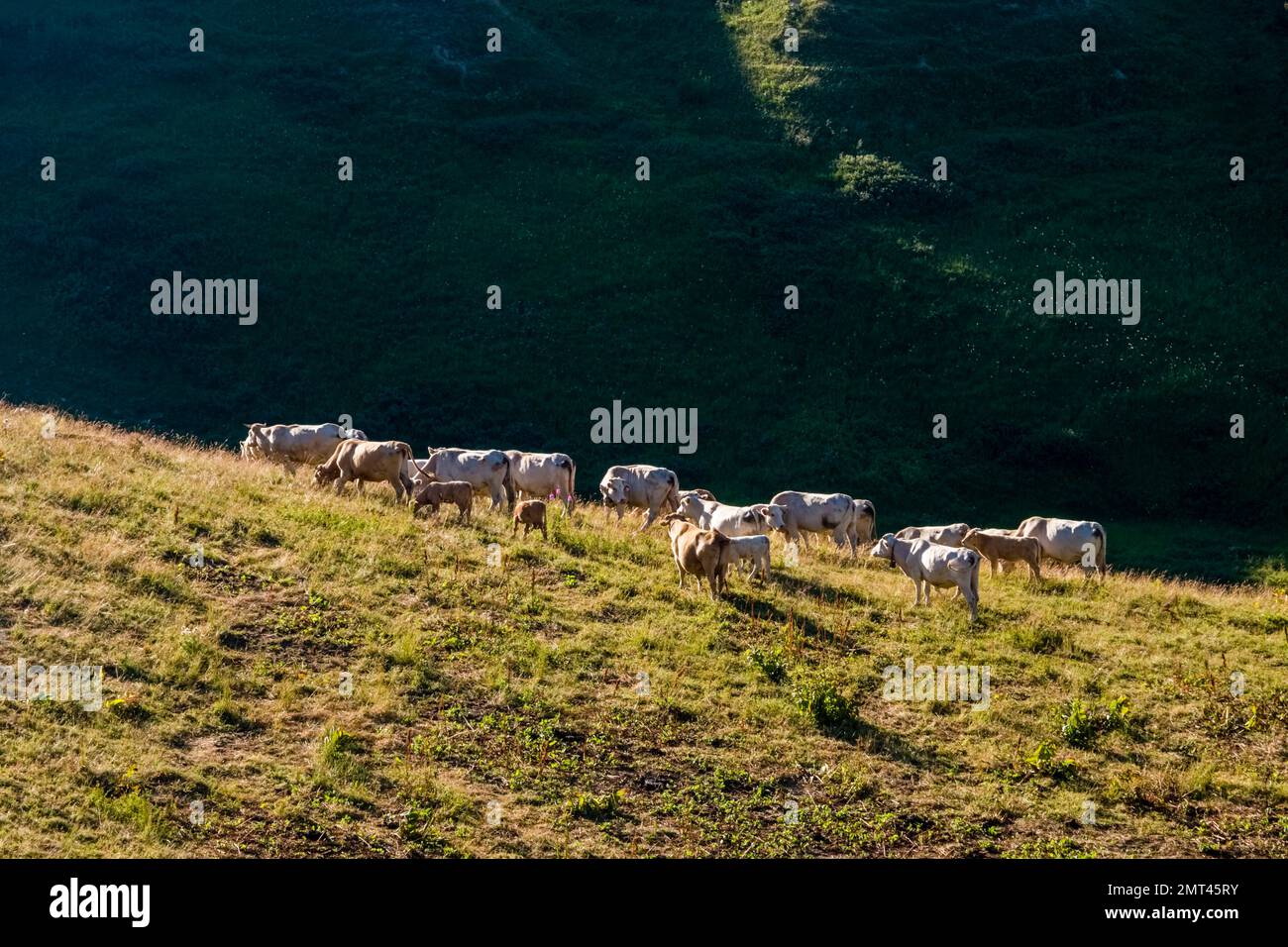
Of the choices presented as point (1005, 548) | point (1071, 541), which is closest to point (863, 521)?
point (1005, 548)

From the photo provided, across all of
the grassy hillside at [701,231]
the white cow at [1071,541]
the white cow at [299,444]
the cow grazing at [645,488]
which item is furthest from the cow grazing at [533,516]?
the grassy hillside at [701,231]

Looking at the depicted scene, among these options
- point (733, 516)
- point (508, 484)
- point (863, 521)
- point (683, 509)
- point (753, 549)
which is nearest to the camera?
point (753, 549)

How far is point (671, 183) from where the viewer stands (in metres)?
61.8

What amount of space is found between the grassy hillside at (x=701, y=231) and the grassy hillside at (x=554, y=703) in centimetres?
2409

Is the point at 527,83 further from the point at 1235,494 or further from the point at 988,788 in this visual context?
the point at 988,788

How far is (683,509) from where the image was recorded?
2536 cm

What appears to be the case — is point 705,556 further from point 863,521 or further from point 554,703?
point 863,521

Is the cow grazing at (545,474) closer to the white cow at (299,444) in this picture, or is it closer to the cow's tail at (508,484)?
the cow's tail at (508,484)

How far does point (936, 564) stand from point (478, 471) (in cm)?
1027

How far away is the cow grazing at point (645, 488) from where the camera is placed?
88.4 feet

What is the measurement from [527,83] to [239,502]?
54.7 metres

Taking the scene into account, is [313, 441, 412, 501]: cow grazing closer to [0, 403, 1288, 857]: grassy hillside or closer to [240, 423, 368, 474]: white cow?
[0, 403, 1288, 857]: grassy hillside

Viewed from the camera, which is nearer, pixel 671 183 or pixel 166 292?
pixel 166 292
